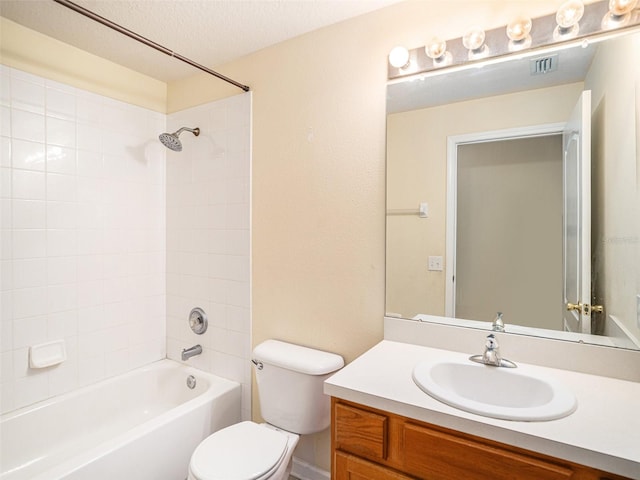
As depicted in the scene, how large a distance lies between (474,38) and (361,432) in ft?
4.90

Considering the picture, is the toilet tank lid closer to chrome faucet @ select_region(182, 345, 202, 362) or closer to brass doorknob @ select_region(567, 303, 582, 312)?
chrome faucet @ select_region(182, 345, 202, 362)

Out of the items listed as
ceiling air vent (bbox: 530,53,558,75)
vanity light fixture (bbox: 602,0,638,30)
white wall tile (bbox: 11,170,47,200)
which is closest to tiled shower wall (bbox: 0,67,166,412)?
white wall tile (bbox: 11,170,47,200)

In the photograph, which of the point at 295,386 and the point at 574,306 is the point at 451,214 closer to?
the point at 574,306

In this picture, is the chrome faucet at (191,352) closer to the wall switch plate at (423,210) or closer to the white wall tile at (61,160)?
the white wall tile at (61,160)

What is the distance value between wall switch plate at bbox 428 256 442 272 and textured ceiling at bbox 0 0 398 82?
3.76ft

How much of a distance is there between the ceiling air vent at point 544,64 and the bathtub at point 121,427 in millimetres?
2127

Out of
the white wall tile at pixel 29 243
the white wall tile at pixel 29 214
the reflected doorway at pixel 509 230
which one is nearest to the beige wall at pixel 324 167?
the reflected doorway at pixel 509 230

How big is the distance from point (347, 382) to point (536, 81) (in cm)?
129

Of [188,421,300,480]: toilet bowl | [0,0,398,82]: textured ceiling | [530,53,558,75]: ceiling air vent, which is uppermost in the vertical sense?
[0,0,398,82]: textured ceiling

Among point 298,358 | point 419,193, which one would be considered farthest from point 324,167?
point 298,358

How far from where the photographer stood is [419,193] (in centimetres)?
158

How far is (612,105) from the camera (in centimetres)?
121

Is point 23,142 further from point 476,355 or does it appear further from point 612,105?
point 612,105

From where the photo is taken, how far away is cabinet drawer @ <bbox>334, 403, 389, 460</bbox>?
1089 millimetres
